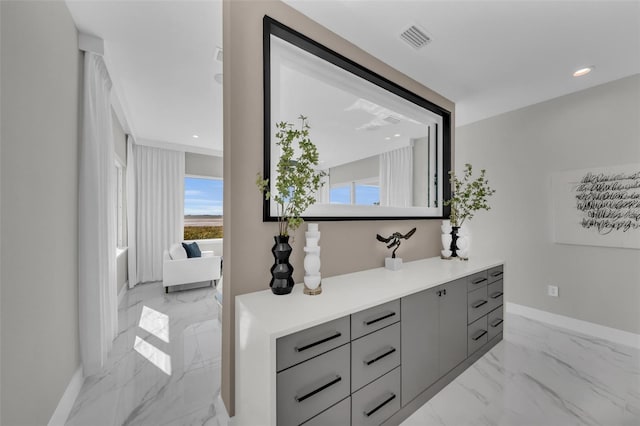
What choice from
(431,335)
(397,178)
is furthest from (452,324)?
(397,178)

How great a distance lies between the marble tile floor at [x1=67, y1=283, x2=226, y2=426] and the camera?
156 centimetres

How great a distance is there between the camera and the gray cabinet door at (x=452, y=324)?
1743mm

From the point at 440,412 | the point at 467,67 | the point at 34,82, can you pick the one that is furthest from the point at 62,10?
the point at 440,412

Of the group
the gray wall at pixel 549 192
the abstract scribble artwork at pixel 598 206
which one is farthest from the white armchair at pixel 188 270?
the abstract scribble artwork at pixel 598 206

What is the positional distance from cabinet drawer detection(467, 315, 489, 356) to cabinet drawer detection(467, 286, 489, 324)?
53 millimetres

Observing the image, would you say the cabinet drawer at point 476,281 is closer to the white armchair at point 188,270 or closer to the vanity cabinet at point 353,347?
the vanity cabinet at point 353,347

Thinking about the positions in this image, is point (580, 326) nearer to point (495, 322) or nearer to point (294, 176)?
point (495, 322)

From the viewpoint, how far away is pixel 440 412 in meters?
1.58

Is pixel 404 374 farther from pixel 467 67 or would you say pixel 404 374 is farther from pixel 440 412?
pixel 467 67

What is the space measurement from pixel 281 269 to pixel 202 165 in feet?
16.3

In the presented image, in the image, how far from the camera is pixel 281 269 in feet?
4.49

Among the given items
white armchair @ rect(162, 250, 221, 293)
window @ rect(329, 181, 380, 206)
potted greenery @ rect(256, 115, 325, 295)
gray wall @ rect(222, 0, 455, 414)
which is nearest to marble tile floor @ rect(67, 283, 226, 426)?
gray wall @ rect(222, 0, 455, 414)

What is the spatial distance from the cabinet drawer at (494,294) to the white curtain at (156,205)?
5236 mm

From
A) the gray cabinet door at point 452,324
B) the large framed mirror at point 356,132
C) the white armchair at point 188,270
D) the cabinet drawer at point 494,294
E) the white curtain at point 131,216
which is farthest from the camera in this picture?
the white curtain at point 131,216
